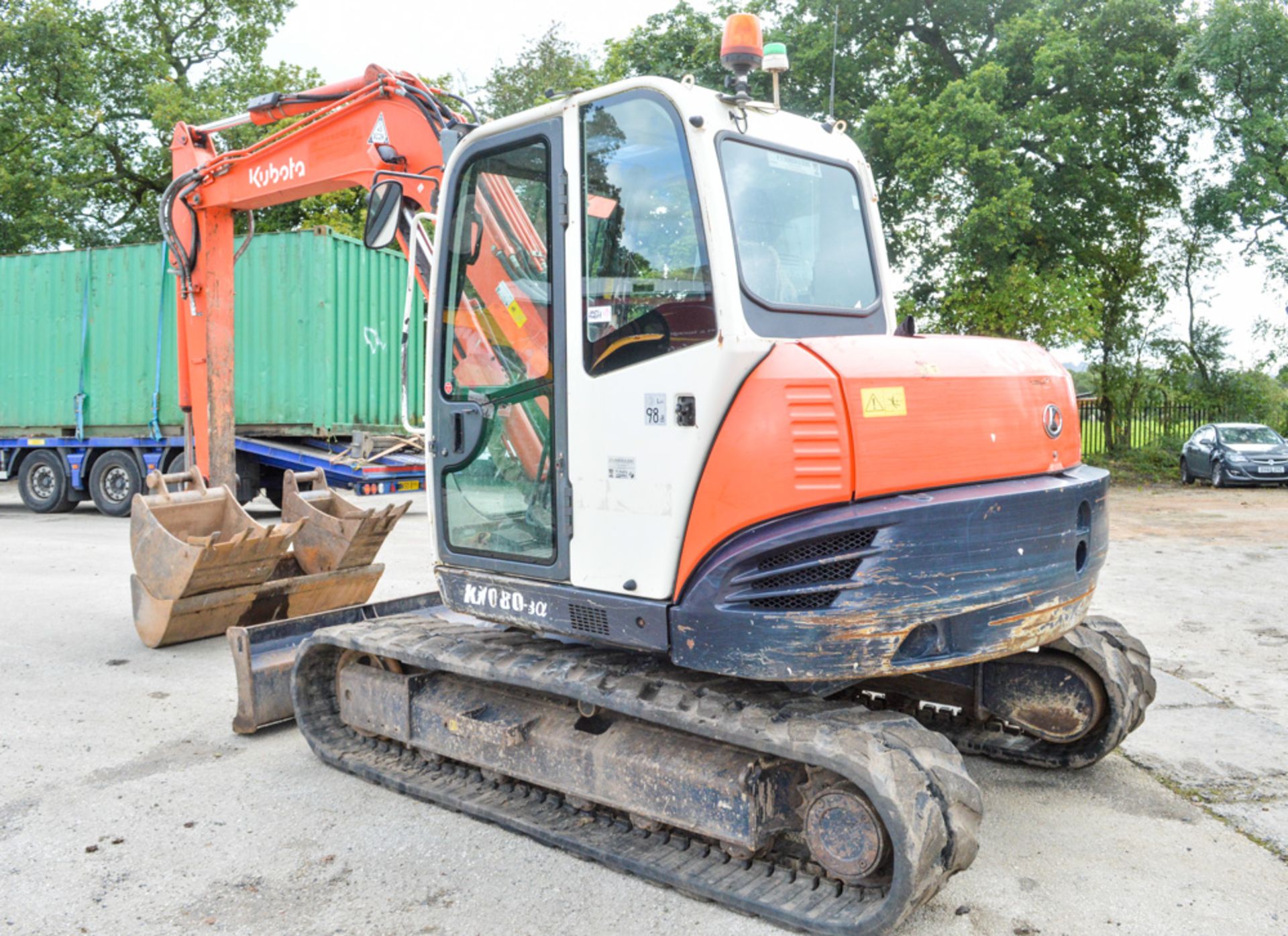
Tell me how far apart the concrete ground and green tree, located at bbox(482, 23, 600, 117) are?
72.5 ft

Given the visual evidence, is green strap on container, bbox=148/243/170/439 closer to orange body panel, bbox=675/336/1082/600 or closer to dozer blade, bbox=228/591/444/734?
dozer blade, bbox=228/591/444/734

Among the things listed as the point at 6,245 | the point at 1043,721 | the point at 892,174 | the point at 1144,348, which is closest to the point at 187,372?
the point at 1043,721

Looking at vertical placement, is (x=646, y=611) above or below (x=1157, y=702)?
above

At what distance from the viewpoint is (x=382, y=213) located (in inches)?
181

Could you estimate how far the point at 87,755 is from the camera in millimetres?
5129

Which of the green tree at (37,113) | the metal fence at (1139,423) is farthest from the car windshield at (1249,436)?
the green tree at (37,113)

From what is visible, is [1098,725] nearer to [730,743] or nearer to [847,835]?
[847,835]

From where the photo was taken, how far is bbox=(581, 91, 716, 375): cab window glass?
358 centimetres

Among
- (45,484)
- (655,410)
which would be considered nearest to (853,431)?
(655,410)

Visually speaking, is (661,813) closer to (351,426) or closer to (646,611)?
(646,611)

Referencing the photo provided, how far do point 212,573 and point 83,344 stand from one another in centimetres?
1100

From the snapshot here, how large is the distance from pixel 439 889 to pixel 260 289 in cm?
1255

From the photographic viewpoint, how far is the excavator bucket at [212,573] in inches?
259

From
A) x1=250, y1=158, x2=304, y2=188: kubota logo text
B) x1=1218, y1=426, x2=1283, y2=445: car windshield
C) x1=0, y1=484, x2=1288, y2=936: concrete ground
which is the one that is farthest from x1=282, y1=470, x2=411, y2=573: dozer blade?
x1=1218, y1=426, x2=1283, y2=445: car windshield
